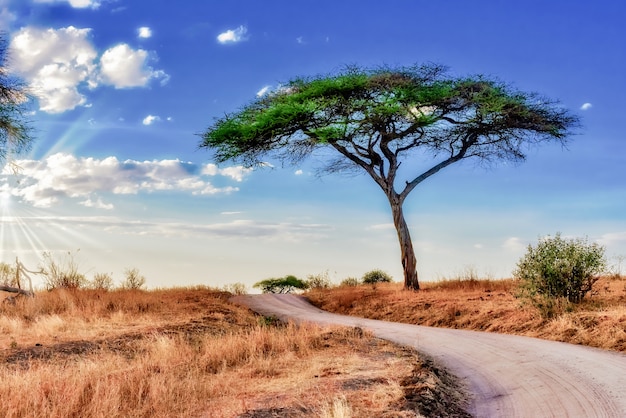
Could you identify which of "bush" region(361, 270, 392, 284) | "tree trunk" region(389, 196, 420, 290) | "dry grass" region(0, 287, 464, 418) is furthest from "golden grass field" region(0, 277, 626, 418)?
"bush" region(361, 270, 392, 284)

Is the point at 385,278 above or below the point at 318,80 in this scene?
below

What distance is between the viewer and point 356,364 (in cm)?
889

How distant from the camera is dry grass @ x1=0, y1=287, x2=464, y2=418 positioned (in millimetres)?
6434

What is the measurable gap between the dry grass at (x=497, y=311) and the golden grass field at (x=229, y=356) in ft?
0.12

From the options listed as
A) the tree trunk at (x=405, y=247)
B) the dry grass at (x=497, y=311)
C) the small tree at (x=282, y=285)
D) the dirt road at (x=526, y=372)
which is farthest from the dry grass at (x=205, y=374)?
the small tree at (x=282, y=285)

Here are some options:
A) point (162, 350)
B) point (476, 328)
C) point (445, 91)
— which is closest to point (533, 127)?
point (445, 91)

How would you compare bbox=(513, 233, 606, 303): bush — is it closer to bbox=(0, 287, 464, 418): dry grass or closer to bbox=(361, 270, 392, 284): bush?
bbox=(0, 287, 464, 418): dry grass

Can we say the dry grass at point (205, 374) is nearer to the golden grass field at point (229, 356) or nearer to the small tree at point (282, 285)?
the golden grass field at point (229, 356)

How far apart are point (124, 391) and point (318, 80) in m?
19.4

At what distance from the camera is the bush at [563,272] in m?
14.1

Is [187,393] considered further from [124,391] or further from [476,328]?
[476,328]

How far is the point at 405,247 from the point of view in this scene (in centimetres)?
2392

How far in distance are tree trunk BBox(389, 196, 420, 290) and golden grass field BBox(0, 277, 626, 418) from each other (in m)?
4.09

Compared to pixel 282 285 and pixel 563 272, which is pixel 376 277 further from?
pixel 563 272
